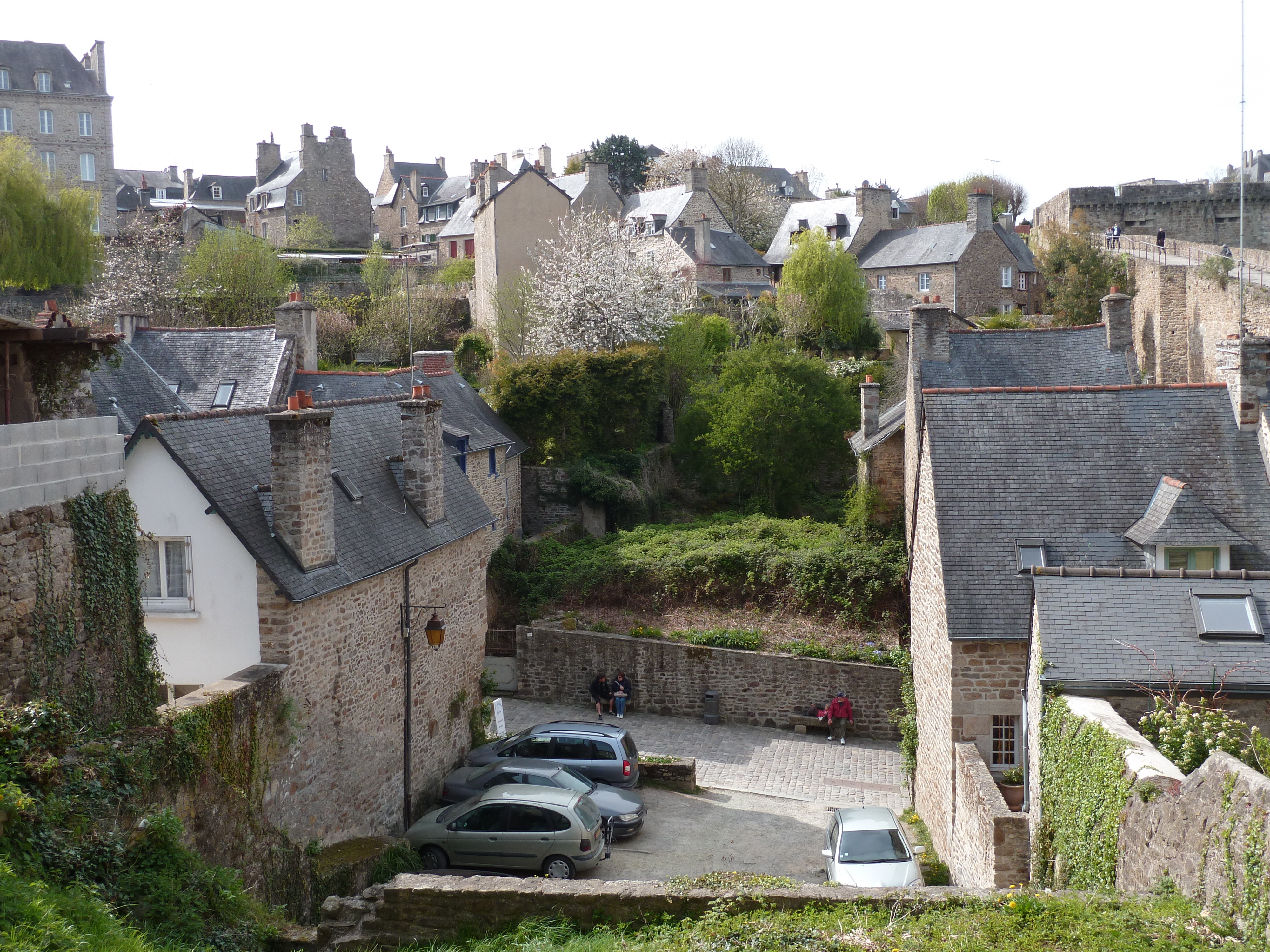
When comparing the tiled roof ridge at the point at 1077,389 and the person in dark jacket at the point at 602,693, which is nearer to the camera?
the tiled roof ridge at the point at 1077,389

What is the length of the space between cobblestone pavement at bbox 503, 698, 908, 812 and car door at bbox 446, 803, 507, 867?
18.1 feet

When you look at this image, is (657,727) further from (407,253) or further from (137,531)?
(407,253)

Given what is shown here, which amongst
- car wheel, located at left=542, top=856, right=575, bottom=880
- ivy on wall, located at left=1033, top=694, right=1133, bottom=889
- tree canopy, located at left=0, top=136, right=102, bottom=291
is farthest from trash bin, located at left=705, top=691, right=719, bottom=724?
tree canopy, located at left=0, top=136, right=102, bottom=291

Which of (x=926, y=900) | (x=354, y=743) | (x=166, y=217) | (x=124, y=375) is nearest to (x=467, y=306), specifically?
(x=166, y=217)

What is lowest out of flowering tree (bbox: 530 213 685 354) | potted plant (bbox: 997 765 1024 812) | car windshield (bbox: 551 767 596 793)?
car windshield (bbox: 551 767 596 793)

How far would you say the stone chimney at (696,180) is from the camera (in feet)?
176

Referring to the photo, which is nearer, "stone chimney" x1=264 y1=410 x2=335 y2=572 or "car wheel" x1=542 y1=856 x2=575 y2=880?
"stone chimney" x1=264 y1=410 x2=335 y2=572

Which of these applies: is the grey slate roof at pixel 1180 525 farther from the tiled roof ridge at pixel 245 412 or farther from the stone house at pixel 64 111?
the stone house at pixel 64 111

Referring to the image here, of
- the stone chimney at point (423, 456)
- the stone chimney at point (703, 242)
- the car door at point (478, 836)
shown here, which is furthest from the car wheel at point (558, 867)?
the stone chimney at point (703, 242)

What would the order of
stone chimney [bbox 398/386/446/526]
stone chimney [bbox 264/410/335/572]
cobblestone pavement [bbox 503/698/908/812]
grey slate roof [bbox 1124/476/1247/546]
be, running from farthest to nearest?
cobblestone pavement [bbox 503/698/908/812], stone chimney [bbox 398/386/446/526], grey slate roof [bbox 1124/476/1247/546], stone chimney [bbox 264/410/335/572]

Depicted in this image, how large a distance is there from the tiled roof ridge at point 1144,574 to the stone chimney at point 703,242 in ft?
124

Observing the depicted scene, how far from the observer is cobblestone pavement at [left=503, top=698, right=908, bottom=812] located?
1795 cm

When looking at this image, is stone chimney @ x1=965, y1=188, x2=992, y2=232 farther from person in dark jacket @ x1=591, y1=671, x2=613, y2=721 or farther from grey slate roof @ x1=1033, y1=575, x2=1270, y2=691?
grey slate roof @ x1=1033, y1=575, x2=1270, y2=691

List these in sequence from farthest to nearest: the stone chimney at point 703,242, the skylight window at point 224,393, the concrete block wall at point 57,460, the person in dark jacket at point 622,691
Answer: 1. the stone chimney at point 703,242
2. the skylight window at point 224,393
3. the person in dark jacket at point 622,691
4. the concrete block wall at point 57,460
